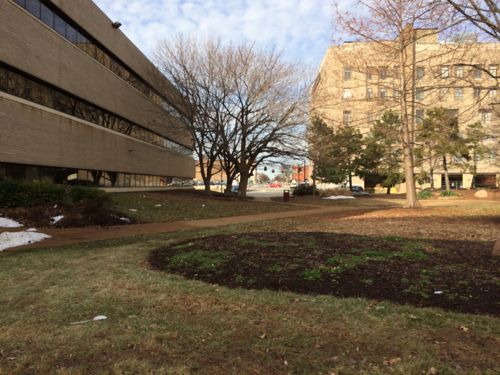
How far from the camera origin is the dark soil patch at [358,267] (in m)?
5.13

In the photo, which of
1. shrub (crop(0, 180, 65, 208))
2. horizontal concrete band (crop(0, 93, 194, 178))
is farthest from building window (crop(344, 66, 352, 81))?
horizontal concrete band (crop(0, 93, 194, 178))

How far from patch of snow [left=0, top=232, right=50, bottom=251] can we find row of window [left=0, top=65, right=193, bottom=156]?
804 cm

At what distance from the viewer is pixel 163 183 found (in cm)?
4006

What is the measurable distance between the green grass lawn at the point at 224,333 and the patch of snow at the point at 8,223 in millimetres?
8066

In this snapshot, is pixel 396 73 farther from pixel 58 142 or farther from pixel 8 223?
pixel 8 223

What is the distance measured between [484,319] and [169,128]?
84.5 ft

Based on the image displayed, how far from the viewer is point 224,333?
399 centimetres

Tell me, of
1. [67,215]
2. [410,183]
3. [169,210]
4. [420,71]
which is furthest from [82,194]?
[420,71]

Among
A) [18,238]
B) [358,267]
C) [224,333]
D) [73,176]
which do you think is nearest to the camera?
[224,333]

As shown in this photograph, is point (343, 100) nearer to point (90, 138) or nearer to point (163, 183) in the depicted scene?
point (90, 138)

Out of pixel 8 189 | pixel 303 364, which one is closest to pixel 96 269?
pixel 303 364

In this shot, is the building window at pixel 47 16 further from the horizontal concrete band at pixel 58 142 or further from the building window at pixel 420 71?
the building window at pixel 420 71

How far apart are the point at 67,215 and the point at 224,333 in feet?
40.2

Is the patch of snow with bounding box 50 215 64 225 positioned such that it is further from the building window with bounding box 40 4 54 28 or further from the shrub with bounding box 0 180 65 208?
the building window with bounding box 40 4 54 28
